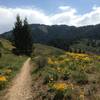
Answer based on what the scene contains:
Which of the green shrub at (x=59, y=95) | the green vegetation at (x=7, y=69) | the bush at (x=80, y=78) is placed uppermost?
the bush at (x=80, y=78)

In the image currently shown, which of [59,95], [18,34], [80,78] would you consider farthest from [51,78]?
[18,34]

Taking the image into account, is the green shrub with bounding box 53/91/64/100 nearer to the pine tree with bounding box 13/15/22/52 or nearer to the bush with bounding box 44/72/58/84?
the bush with bounding box 44/72/58/84

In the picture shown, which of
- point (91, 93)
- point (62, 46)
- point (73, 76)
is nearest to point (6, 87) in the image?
point (73, 76)

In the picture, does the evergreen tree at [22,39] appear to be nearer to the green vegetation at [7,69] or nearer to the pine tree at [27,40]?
the pine tree at [27,40]

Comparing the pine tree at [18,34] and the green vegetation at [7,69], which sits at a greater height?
the pine tree at [18,34]

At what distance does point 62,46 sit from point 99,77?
555 feet

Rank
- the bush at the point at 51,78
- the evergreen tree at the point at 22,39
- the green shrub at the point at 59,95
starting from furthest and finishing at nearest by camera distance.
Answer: the evergreen tree at the point at 22,39 → the bush at the point at 51,78 → the green shrub at the point at 59,95

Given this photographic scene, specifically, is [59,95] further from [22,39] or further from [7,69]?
[22,39]

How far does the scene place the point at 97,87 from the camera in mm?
14836

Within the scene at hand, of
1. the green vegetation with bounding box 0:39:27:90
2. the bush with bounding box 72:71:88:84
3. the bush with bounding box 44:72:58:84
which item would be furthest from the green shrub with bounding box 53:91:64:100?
the green vegetation with bounding box 0:39:27:90

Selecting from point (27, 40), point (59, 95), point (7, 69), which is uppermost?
point (27, 40)

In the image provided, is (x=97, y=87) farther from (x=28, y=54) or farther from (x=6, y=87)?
(x=28, y=54)

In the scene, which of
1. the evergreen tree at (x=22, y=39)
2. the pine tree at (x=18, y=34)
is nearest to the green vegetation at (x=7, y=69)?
the evergreen tree at (x=22, y=39)

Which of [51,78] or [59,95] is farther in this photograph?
[51,78]
